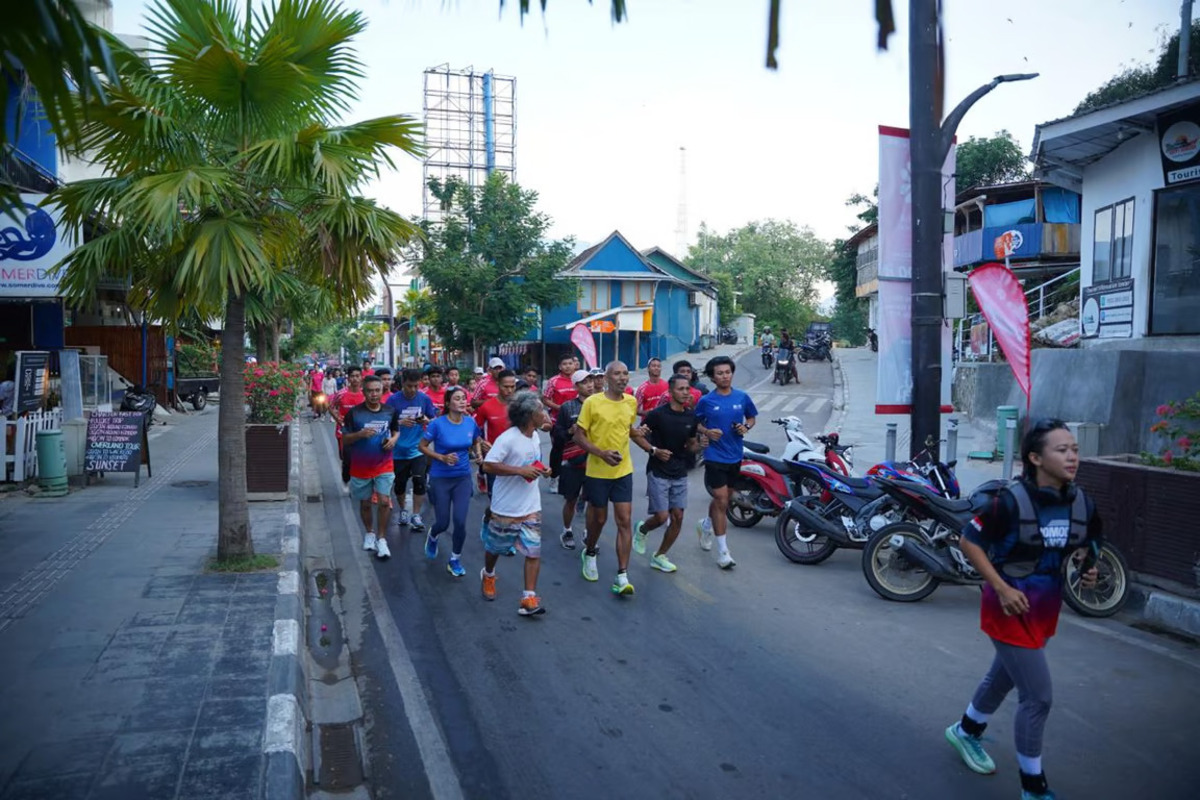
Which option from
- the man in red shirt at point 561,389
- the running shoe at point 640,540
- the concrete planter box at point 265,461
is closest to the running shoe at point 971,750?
the running shoe at point 640,540

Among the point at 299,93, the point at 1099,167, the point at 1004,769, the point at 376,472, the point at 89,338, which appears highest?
the point at 1099,167

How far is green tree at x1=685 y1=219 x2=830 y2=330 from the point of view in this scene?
67500mm

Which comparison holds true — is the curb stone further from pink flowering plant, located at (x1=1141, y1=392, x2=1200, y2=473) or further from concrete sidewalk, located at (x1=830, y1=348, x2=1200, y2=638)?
pink flowering plant, located at (x1=1141, y1=392, x2=1200, y2=473)

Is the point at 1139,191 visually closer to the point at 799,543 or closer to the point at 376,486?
the point at 799,543

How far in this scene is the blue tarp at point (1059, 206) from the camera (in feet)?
103

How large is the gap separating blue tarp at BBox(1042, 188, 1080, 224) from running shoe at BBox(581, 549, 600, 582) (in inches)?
1168

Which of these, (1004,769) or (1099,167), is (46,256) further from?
(1099,167)

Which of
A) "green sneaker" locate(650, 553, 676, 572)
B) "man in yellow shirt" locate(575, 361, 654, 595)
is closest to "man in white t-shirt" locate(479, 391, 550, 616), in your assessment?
"man in yellow shirt" locate(575, 361, 654, 595)

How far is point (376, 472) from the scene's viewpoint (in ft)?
29.3

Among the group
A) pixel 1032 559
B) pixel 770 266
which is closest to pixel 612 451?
pixel 1032 559

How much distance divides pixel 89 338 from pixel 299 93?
1902 centimetres

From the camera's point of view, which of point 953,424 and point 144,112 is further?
point 953,424

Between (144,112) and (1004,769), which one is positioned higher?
(144,112)

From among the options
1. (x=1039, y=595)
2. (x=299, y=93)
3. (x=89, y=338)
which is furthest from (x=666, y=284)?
(x=1039, y=595)
